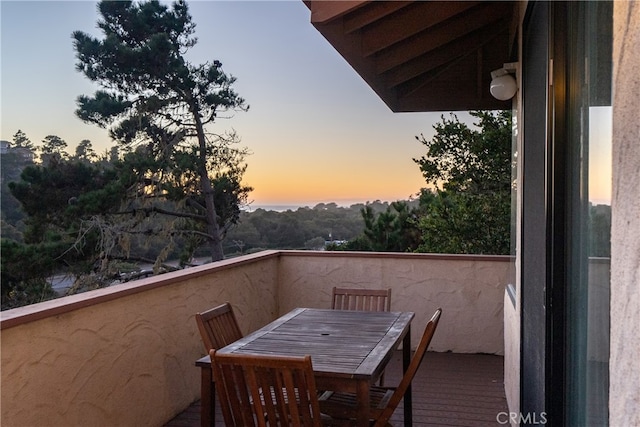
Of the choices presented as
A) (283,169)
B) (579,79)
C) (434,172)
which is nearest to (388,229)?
(434,172)

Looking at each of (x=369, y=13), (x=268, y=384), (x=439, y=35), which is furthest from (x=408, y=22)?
(x=268, y=384)

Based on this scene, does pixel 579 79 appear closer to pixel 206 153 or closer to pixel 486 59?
pixel 486 59

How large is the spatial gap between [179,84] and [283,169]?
3.43 metres

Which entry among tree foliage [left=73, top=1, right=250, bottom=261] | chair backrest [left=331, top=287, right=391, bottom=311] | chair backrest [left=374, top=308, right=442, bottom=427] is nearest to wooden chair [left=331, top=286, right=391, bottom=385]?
chair backrest [left=331, top=287, right=391, bottom=311]

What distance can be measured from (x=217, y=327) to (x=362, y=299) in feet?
4.23

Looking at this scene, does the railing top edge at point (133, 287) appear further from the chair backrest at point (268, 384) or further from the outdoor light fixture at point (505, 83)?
the outdoor light fixture at point (505, 83)

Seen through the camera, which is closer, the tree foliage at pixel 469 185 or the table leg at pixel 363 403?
the table leg at pixel 363 403

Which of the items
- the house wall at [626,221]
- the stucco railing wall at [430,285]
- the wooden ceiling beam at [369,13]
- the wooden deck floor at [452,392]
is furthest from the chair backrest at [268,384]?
the stucco railing wall at [430,285]

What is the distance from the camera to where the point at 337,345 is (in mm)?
2557

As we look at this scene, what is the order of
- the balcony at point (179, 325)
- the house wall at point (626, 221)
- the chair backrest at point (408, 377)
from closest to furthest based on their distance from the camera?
the house wall at point (626, 221) → the chair backrest at point (408, 377) → the balcony at point (179, 325)

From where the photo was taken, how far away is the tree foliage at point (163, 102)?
39.3ft

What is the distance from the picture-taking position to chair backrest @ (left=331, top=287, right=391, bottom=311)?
364 centimetres

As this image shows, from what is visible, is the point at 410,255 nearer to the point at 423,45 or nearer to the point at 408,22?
the point at 423,45

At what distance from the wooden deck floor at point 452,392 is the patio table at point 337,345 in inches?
21.8
